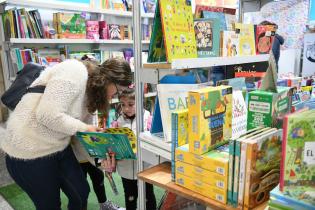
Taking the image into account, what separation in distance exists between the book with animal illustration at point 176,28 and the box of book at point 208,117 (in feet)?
0.88

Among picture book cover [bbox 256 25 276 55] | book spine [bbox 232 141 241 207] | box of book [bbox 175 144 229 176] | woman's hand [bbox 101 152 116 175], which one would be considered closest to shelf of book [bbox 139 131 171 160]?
box of book [bbox 175 144 229 176]

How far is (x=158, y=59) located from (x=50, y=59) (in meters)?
2.34

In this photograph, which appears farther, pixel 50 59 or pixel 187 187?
pixel 50 59

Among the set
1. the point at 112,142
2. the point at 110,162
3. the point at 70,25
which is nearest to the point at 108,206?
the point at 110,162

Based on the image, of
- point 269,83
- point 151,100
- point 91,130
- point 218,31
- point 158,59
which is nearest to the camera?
point 269,83

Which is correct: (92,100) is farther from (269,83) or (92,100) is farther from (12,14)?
(12,14)

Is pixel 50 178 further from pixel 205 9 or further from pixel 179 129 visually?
pixel 205 9

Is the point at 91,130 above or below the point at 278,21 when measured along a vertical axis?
below

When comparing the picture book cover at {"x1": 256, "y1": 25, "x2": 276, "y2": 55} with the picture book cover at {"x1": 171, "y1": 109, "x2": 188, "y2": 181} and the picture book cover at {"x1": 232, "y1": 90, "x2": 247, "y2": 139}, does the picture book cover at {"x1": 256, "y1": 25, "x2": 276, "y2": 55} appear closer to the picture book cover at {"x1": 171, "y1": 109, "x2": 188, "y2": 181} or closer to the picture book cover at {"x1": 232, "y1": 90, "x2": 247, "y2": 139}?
the picture book cover at {"x1": 232, "y1": 90, "x2": 247, "y2": 139}

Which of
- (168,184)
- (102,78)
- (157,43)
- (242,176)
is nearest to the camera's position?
(242,176)

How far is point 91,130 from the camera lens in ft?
5.39

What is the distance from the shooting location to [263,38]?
1901 mm

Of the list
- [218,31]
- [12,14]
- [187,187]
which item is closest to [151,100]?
[12,14]

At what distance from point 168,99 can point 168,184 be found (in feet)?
1.22
